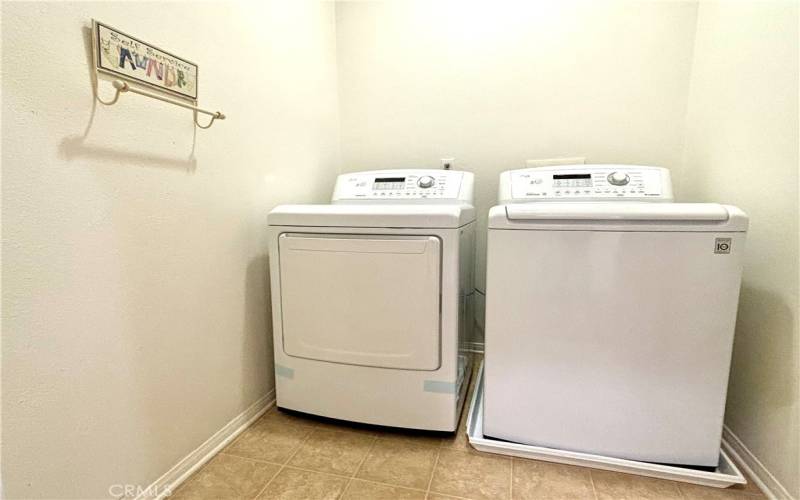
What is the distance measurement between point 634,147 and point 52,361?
2.19 metres

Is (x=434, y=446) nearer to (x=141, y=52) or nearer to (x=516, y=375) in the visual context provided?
(x=516, y=375)

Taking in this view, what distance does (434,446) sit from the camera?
4.12ft

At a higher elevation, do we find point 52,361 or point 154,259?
point 154,259

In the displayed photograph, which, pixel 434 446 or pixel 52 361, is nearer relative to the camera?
pixel 52 361

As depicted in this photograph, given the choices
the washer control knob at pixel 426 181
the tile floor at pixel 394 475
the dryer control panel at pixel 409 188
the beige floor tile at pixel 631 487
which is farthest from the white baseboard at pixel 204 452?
the beige floor tile at pixel 631 487

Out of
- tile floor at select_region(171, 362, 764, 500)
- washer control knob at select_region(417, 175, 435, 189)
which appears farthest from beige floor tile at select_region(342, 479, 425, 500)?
washer control knob at select_region(417, 175, 435, 189)

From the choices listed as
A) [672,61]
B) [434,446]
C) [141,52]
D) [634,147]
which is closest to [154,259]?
[141,52]

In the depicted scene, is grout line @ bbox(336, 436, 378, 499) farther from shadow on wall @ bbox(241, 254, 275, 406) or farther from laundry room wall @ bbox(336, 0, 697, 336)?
laundry room wall @ bbox(336, 0, 697, 336)

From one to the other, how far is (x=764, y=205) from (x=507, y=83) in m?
1.14

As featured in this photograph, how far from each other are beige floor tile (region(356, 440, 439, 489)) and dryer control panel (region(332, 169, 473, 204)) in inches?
36.2

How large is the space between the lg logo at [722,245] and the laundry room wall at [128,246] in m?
1.45

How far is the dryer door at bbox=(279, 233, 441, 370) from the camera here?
3.92 feet

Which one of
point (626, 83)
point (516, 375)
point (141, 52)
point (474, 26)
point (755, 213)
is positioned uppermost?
point (474, 26)

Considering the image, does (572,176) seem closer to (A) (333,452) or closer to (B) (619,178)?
(B) (619,178)
